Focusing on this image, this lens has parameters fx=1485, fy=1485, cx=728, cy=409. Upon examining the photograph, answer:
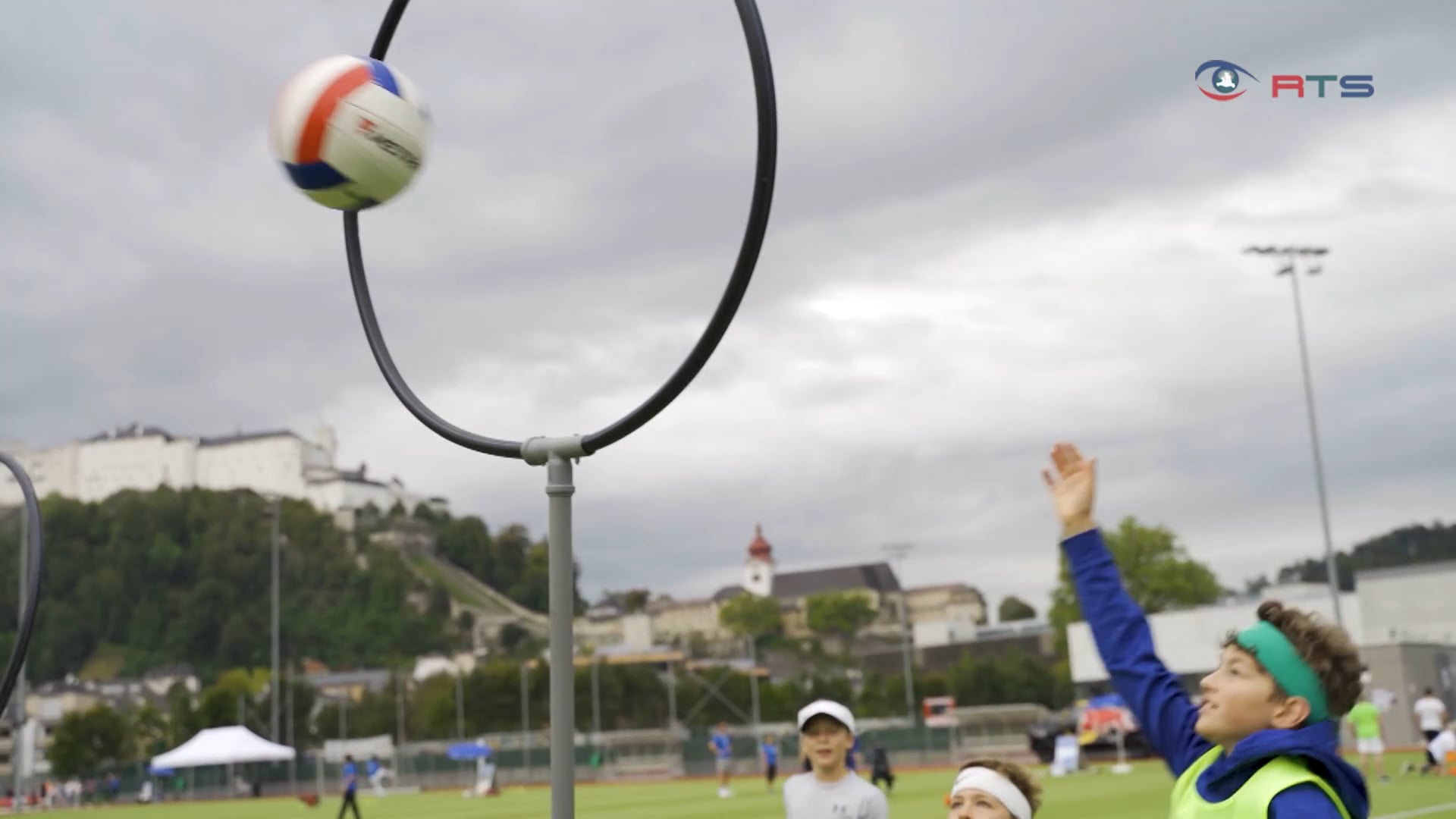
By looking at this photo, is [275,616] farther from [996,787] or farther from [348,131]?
[996,787]

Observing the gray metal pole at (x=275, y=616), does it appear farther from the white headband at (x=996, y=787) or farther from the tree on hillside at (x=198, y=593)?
the tree on hillside at (x=198, y=593)

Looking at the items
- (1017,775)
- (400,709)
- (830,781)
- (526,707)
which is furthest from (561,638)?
(400,709)

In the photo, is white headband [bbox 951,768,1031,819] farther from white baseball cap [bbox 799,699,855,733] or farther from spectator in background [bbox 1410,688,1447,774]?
spectator in background [bbox 1410,688,1447,774]

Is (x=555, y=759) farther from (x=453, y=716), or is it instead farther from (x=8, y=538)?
(x=8, y=538)

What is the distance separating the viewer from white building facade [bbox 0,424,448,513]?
158250 mm

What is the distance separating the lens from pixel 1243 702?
2707 millimetres

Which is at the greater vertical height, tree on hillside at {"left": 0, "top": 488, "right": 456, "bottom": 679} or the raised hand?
tree on hillside at {"left": 0, "top": 488, "right": 456, "bottom": 679}

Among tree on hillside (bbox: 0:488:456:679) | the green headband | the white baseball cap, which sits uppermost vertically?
tree on hillside (bbox: 0:488:456:679)

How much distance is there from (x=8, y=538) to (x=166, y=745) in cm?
5547

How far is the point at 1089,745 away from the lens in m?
37.3

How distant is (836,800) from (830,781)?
130 millimetres

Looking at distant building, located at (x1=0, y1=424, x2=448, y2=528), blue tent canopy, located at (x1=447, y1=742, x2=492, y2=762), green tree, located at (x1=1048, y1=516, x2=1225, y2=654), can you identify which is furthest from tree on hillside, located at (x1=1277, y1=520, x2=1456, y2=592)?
distant building, located at (x1=0, y1=424, x2=448, y2=528)

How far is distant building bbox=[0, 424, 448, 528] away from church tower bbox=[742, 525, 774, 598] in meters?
48.8

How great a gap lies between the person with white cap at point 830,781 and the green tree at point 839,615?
483 ft
